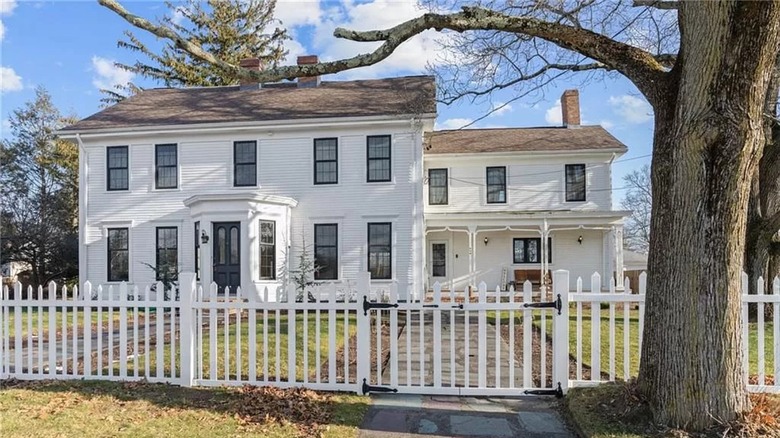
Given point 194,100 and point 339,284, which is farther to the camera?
point 194,100

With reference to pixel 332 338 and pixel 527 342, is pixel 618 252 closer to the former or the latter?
pixel 527 342

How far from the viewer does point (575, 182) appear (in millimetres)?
18391

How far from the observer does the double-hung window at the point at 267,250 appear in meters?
14.4

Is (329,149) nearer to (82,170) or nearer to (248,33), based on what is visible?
(82,170)

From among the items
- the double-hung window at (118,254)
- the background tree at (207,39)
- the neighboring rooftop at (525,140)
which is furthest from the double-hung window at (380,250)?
the background tree at (207,39)

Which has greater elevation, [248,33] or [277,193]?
[248,33]

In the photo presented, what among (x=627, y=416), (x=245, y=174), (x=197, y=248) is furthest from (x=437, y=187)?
(x=627, y=416)

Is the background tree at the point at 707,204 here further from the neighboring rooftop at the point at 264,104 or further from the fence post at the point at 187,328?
the neighboring rooftop at the point at 264,104

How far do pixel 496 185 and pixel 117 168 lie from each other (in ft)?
42.8

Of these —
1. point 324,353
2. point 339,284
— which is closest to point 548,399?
point 324,353

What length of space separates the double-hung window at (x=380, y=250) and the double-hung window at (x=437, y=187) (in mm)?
4398

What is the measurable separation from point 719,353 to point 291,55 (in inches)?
1227

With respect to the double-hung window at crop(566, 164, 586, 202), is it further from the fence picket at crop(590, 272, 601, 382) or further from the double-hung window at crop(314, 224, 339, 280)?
the fence picket at crop(590, 272, 601, 382)

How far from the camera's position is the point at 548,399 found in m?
5.07
